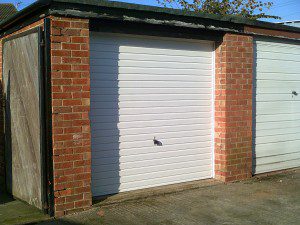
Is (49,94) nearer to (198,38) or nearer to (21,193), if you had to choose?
(21,193)

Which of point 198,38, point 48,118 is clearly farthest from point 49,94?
point 198,38

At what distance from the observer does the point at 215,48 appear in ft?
24.4

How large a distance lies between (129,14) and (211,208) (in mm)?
3215

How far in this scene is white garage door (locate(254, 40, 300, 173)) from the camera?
316 inches

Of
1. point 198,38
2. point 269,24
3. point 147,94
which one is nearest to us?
point 147,94

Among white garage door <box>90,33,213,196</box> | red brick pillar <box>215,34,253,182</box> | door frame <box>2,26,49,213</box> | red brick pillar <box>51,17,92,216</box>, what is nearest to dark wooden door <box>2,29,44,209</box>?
door frame <box>2,26,49,213</box>

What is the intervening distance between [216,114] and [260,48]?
176cm

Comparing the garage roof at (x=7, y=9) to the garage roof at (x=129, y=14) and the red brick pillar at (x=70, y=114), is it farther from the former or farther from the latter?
the red brick pillar at (x=70, y=114)

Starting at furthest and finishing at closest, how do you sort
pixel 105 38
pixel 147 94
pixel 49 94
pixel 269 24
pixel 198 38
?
1. pixel 269 24
2. pixel 198 38
3. pixel 147 94
4. pixel 105 38
5. pixel 49 94

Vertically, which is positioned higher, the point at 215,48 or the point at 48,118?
the point at 215,48

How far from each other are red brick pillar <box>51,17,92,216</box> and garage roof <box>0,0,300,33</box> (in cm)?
16

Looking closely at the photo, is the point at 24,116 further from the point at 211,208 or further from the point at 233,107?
the point at 233,107

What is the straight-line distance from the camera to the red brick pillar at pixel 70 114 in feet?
17.7

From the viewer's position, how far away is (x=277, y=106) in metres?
8.36
